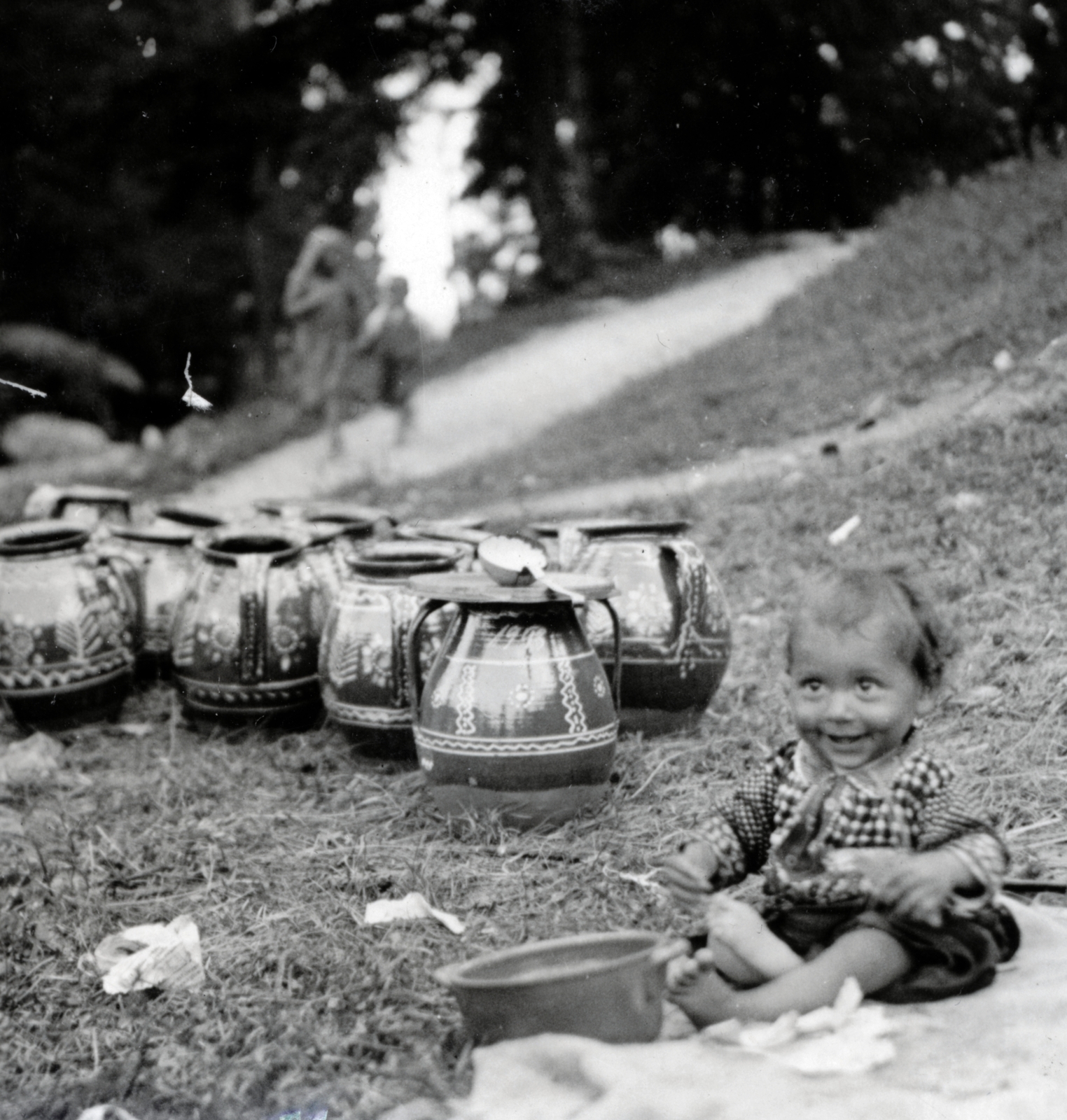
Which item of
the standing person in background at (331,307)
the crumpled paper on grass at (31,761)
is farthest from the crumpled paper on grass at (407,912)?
the standing person in background at (331,307)

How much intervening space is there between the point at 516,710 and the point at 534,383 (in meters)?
10.6

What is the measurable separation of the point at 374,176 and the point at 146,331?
163 inches

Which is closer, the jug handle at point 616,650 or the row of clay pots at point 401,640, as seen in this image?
the row of clay pots at point 401,640

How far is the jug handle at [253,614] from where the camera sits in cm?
423

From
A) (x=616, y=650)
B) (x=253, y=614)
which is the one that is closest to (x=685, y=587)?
(x=616, y=650)

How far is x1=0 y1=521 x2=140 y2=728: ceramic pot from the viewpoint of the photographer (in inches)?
172

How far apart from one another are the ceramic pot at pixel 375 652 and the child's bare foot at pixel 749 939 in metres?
1.70

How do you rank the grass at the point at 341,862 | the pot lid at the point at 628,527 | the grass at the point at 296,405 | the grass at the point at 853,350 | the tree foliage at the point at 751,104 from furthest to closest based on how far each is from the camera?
the tree foliage at the point at 751,104
the grass at the point at 296,405
the grass at the point at 853,350
the pot lid at the point at 628,527
the grass at the point at 341,862

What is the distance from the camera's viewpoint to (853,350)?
29.9 feet

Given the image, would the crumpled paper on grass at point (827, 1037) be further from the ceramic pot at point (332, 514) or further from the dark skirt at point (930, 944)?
the ceramic pot at point (332, 514)

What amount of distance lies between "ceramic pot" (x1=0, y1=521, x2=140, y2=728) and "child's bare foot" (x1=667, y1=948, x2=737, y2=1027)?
283 centimetres

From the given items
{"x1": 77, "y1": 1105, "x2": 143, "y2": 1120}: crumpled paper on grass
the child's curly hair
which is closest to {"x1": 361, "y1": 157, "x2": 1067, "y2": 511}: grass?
the child's curly hair

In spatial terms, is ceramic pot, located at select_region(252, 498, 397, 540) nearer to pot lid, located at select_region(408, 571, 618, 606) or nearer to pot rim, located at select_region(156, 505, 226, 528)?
pot rim, located at select_region(156, 505, 226, 528)

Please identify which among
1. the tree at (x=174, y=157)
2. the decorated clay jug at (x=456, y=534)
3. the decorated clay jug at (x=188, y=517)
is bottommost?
the decorated clay jug at (x=456, y=534)
